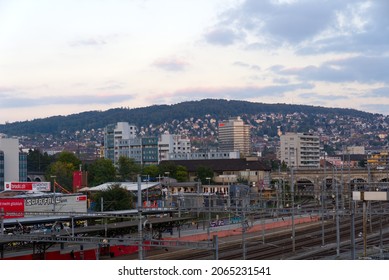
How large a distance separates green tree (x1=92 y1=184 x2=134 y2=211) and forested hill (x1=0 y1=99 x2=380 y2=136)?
127m

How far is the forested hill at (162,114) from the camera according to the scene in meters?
166

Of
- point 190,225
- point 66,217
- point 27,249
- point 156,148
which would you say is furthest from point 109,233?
point 156,148

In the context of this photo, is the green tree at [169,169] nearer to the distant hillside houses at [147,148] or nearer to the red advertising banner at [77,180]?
the red advertising banner at [77,180]

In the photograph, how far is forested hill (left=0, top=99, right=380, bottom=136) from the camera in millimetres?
165875

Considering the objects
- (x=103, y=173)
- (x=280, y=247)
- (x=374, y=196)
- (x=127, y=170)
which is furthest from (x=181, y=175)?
(x=374, y=196)

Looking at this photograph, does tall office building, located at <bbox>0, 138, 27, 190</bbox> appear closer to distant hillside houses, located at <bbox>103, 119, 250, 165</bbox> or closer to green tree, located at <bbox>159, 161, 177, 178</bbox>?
green tree, located at <bbox>159, 161, 177, 178</bbox>

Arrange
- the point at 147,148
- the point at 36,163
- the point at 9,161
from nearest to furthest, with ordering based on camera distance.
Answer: the point at 9,161 → the point at 36,163 → the point at 147,148

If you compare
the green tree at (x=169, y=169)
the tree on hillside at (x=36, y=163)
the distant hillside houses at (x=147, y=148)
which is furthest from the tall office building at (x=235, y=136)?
the green tree at (x=169, y=169)

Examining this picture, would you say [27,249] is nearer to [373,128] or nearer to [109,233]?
[109,233]

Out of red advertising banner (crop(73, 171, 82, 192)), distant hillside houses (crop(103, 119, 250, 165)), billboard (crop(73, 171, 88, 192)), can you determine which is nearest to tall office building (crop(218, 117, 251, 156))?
distant hillside houses (crop(103, 119, 250, 165))

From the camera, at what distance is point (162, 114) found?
174m

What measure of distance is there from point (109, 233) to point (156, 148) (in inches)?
2444

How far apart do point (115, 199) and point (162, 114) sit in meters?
142

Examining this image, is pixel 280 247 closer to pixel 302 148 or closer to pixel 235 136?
pixel 302 148
